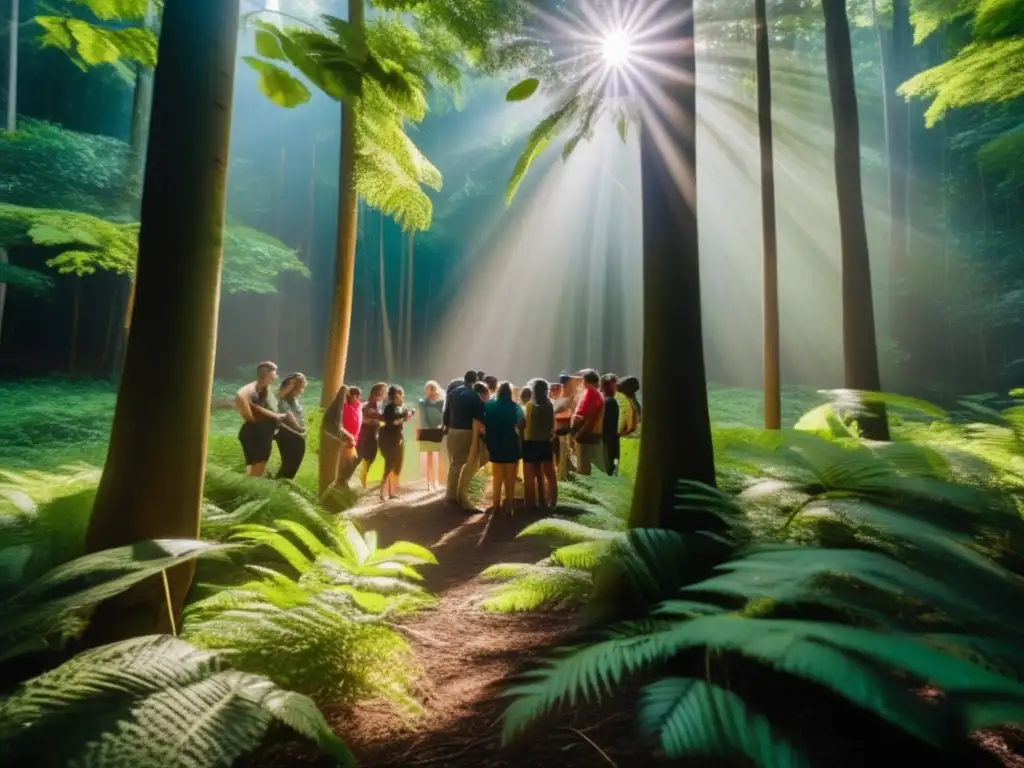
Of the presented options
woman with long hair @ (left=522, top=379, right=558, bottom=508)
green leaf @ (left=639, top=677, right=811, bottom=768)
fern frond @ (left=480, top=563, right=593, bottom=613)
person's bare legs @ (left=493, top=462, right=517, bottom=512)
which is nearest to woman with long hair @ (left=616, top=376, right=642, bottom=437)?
woman with long hair @ (left=522, top=379, right=558, bottom=508)

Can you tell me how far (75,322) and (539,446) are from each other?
76.2ft

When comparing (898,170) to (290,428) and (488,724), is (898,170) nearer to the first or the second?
(290,428)

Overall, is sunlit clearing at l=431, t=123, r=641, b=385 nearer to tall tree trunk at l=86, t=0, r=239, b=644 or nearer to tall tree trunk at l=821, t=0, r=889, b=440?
tall tree trunk at l=821, t=0, r=889, b=440

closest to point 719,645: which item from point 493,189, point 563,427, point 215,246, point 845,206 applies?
point 215,246

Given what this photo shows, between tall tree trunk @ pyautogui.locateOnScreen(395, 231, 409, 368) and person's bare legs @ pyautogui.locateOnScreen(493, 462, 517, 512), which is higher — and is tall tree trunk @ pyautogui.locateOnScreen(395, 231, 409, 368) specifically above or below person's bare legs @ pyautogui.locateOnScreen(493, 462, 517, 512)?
above

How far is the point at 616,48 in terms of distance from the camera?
167 inches

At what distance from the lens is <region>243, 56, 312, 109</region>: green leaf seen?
101 inches

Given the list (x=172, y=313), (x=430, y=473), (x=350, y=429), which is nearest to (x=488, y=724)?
(x=172, y=313)

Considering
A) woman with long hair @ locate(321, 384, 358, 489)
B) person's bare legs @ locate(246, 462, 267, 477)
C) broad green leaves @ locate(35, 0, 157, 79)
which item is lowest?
person's bare legs @ locate(246, 462, 267, 477)

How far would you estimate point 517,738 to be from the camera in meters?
1.78

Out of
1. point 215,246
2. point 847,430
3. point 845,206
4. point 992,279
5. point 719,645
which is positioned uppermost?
point 992,279

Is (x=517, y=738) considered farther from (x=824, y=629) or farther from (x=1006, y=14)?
(x=1006, y=14)

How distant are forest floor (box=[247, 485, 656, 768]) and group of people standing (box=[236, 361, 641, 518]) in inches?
97.5

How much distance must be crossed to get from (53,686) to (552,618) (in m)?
2.24
